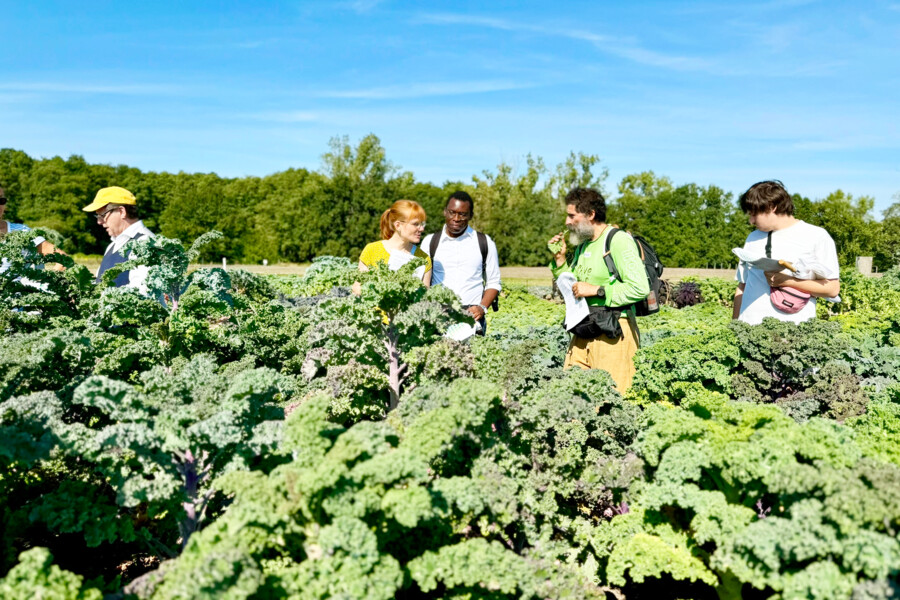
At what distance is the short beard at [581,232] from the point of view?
213 inches

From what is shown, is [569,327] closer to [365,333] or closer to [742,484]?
[365,333]

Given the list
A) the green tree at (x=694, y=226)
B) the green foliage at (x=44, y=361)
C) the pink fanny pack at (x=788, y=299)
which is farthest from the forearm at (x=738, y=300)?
the green tree at (x=694, y=226)

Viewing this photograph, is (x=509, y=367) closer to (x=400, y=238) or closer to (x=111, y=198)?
(x=400, y=238)

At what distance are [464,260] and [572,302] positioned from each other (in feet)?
3.79

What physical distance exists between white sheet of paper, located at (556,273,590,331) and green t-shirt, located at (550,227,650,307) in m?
0.11

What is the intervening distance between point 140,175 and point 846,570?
67303 millimetres

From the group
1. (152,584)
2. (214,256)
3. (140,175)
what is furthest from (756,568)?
(140,175)

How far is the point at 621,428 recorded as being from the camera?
4203 millimetres

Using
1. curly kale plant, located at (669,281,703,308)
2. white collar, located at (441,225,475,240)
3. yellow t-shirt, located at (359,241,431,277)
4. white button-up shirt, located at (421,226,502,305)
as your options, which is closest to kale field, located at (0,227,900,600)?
yellow t-shirt, located at (359,241,431,277)

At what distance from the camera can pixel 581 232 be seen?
5.43 m

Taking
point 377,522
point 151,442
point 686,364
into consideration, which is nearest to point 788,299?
point 686,364

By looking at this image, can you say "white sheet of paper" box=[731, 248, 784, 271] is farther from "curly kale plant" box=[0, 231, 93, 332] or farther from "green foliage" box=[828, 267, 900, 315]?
"green foliage" box=[828, 267, 900, 315]

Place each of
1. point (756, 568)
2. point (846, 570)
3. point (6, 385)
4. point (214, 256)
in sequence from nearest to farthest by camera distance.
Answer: point (846, 570), point (756, 568), point (6, 385), point (214, 256)

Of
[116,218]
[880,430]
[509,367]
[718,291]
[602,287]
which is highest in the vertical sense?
[116,218]
